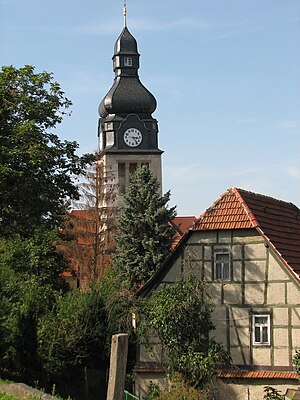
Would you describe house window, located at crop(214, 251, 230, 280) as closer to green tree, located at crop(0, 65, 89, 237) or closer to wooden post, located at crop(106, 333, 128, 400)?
green tree, located at crop(0, 65, 89, 237)

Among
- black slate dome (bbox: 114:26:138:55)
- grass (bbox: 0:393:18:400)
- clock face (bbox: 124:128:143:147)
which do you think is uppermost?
black slate dome (bbox: 114:26:138:55)

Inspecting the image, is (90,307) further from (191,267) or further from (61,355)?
(191,267)

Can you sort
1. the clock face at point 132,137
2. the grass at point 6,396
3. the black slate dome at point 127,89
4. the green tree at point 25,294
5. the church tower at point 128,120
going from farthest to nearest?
the black slate dome at point 127,89 → the clock face at point 132,137 → the church tower at point 128,120 → the green tree at point 25,294 → the grass at point 6,396

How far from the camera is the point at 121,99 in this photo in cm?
7500

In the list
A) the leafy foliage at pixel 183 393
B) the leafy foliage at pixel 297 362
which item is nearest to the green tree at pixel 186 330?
the leafy foliage at pixel 183 393

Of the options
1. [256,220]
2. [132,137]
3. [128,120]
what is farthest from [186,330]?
[132,137]

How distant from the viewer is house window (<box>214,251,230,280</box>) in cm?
2352

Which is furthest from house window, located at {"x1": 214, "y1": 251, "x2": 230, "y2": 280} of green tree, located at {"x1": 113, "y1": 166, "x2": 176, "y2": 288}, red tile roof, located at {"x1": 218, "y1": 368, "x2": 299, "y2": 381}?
green tree, located at {"x1": 113, "y1": 166, "x2": 176, "y2": 288}

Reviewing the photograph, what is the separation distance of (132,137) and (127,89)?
15.1 feet

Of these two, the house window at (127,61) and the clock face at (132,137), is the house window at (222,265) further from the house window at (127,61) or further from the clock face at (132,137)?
the house window at (127,61)

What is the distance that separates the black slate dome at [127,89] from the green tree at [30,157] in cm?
5218

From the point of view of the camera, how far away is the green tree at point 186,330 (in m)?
21.1

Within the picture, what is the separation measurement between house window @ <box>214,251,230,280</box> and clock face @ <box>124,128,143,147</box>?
170ft

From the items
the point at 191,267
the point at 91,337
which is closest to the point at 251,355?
the point at 191,267
